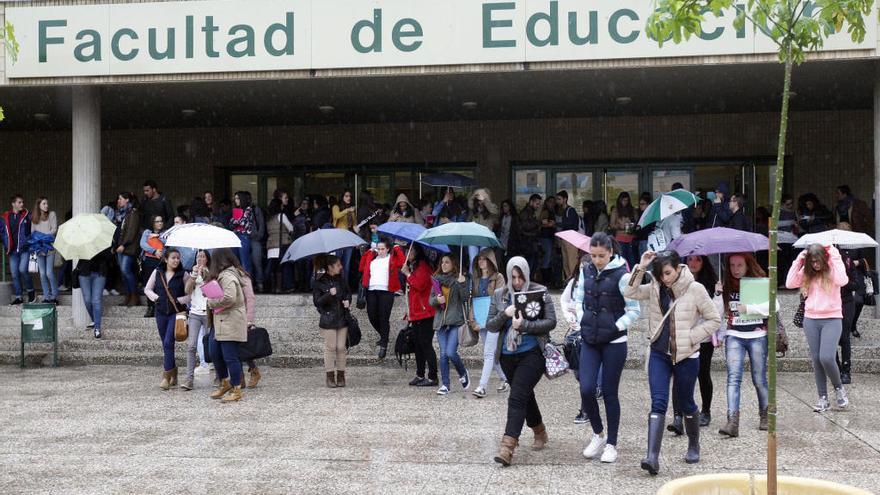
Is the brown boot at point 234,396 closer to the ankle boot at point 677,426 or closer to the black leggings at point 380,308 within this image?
the black leggings at point 380,308

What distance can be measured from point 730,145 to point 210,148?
10933 millimetres

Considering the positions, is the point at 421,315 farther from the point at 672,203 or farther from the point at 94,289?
the point at 94,289

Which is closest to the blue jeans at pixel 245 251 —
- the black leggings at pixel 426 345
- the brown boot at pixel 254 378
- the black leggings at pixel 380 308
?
the black leggings at pixel 380 308

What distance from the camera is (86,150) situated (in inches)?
627

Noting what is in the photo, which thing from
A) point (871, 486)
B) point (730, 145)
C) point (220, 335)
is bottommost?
point (871, 486)

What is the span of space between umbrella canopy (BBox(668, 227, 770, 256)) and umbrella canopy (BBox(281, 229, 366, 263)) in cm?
435

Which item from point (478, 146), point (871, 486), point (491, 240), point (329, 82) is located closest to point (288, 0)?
point (329, 82)

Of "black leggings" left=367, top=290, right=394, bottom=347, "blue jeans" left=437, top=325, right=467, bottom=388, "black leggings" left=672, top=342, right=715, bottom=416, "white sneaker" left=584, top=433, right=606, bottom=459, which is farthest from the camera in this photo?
"black leggings" left=367, top=290, right=394, bottom=347

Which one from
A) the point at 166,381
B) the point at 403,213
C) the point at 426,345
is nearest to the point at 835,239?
the point at 426,345

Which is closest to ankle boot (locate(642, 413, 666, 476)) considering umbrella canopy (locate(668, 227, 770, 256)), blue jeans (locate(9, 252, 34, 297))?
umbrella canopy (locate(668, 227, 770, 256))

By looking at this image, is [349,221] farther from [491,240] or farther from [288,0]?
[491,240]

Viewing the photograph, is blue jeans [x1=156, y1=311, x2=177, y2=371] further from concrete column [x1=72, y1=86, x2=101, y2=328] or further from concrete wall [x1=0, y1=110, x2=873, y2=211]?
concrete wall [x1=0, y1=110, x2=873, y2=211]

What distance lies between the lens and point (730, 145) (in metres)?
19.8

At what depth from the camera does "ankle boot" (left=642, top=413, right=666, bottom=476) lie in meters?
7.15
